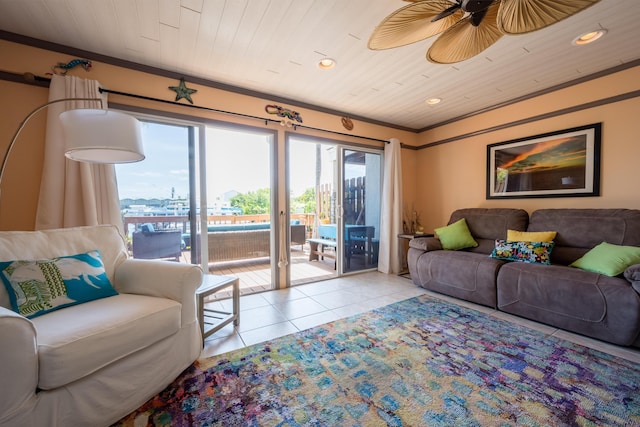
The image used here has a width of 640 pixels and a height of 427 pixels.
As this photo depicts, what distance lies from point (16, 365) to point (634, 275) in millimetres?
3514

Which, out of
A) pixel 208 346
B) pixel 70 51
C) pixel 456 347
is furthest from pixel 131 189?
pixel 456 347

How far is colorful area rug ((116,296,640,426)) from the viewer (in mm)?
1280

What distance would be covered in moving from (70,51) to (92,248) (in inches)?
69.5

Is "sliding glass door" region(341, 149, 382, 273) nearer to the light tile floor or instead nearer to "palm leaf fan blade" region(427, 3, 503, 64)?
the light tile floor

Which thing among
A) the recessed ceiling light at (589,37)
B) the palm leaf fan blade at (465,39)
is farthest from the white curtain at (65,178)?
the recessed ceiling light at (589,37)

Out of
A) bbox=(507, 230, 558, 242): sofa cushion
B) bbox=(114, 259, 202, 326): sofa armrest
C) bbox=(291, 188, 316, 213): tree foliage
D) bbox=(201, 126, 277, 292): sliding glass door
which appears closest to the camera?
bbox=(114, 259, 202, 326): sofa armrest

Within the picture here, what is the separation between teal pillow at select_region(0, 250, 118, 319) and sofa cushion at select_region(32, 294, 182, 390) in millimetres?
61

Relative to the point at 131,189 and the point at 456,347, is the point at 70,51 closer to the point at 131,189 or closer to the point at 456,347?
the point at 131,189

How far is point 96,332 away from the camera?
1.18 meters

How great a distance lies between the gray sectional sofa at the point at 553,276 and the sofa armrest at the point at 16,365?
3273 mm

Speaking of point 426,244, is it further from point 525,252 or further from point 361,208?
point 361,208

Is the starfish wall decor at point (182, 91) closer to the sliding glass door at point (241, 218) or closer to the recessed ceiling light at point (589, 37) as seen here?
the sliding glass door at point (241, 218)

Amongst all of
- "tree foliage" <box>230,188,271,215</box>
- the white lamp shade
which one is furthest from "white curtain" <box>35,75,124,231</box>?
"tree foliage" <box>230,188,271,215</box>

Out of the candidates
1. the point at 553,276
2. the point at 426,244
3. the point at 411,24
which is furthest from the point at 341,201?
the point at 411,24
